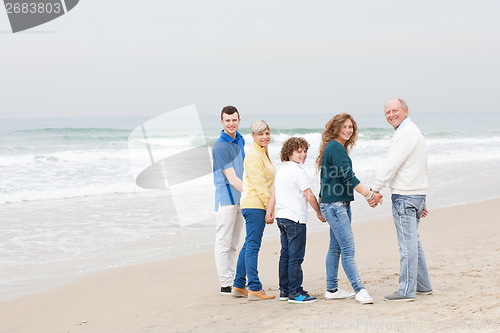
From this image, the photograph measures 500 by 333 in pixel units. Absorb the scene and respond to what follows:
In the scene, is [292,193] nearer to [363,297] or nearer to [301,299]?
[301,299]

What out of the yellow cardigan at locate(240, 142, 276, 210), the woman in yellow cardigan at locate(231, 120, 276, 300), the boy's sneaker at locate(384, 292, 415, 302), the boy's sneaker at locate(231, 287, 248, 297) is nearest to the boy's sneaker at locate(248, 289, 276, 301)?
the woman in yellow cardigan at locate(231, 120, 276, 300)

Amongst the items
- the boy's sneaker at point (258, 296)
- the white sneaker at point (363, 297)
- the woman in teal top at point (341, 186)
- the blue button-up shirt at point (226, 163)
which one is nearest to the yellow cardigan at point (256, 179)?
the blue button-up shirt at point (226, 163)

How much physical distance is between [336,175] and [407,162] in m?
0.54

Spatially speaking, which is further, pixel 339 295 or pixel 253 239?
pixel 253 239

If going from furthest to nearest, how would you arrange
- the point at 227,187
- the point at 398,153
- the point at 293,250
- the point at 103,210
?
1. the point at 103,210
2. the point at 227,187
3. the point at 293,250
4. the point at 398,153

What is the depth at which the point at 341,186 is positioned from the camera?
4.09 m

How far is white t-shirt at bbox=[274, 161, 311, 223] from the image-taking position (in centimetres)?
422

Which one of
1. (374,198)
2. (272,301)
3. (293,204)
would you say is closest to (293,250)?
→ (293,204)

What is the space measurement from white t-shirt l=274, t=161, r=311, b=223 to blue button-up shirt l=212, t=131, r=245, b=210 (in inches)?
20.7

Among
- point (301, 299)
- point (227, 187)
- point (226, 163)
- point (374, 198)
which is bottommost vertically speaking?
point (301, 299)

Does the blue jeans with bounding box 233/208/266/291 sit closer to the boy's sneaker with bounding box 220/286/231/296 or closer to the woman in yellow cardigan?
the woman in yellow cardigan

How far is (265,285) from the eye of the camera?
517 cm

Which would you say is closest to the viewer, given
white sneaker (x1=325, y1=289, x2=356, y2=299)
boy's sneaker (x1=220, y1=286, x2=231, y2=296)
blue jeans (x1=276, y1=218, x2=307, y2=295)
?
blue jeans (x1=276, y1=218, x2=307, y2=295)

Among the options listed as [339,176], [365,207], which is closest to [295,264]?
[339,176]
